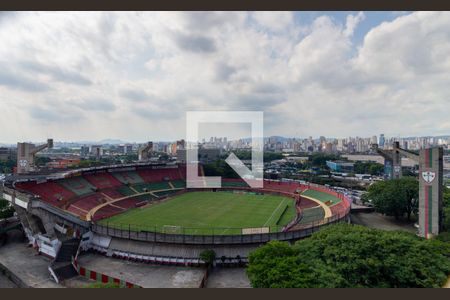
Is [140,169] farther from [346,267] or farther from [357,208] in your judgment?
[346,267]

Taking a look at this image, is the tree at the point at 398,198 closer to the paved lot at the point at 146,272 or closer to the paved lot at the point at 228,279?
the paved lot at the point at 228,279

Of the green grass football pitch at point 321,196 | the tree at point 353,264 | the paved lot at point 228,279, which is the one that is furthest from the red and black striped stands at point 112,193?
the tree at point 353,264

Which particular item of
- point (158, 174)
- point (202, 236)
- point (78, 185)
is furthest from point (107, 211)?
point (158, 174)

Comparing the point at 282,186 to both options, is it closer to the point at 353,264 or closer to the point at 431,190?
the point at 431,190

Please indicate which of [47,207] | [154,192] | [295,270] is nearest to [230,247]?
[295,270]

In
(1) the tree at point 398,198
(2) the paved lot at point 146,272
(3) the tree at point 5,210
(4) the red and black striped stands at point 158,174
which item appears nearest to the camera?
(2) the paved lot at point 146,272

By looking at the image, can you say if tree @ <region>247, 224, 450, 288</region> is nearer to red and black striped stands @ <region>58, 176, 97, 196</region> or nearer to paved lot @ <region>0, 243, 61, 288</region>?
paved lot @ <region>0, 243, 61, 288</region>
